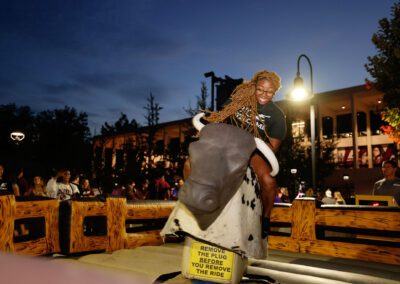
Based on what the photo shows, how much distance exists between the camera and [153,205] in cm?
661

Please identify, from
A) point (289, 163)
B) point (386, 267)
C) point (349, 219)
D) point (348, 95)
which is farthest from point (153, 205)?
point (348, 95)

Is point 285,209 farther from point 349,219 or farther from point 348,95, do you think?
point 348,95

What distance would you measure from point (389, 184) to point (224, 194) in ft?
21.7

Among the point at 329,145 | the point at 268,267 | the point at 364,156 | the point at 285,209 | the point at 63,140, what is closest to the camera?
the point at 268,267

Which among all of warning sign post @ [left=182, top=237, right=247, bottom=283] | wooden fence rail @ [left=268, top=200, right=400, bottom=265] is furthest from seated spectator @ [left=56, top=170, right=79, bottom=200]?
warning sign post @ [left=182, top=237, right=247, bottom=283]

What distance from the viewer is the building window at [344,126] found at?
3597 centimetres

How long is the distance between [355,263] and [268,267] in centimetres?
189

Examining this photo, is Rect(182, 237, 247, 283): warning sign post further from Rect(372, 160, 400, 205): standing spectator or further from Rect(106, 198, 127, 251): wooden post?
Rect(372, 160, 400, 205): standing spectator

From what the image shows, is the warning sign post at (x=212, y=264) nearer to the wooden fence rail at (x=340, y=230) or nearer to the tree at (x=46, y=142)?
→ the wooden fence rail at (x=340, y=230)

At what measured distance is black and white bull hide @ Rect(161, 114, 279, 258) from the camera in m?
1.96

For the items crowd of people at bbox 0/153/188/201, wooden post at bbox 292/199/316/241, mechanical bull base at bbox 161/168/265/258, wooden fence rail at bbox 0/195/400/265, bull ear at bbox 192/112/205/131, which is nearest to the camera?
mechanical bull base at bbox 161/168/265/258

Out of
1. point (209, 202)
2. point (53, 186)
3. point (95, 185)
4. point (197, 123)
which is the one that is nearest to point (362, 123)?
point (95, 185)

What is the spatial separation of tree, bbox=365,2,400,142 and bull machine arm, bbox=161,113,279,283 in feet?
41.6

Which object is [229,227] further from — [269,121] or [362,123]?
[362,123]
